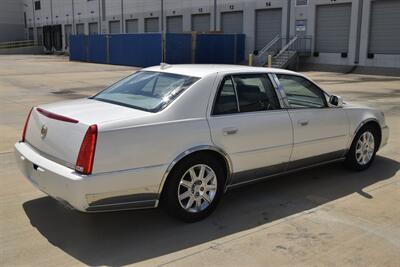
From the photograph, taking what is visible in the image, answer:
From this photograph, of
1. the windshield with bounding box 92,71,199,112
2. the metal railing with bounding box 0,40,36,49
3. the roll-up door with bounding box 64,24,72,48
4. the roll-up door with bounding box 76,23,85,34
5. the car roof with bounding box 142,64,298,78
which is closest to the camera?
the windshield with bounding box 92,71,199,112

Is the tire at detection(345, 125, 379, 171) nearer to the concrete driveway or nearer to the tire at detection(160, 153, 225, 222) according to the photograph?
the concrete driveway

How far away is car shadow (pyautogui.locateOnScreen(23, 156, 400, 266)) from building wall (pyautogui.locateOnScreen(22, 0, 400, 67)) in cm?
2576

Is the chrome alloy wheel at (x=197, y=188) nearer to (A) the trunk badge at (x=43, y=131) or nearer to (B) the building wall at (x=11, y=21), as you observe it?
(A) the trunk badge at (x=43, y=131)

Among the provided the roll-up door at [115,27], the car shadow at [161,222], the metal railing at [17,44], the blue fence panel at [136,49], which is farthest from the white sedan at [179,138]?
the metal railing at [17,44]

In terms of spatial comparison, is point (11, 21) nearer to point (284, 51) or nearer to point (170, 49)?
point (170, 49)

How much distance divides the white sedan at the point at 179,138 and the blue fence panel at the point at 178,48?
2829 centimetres

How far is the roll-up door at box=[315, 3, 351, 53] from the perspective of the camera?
31266 mm

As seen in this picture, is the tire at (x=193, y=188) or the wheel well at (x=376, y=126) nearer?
the tire at (x=193, y=188)

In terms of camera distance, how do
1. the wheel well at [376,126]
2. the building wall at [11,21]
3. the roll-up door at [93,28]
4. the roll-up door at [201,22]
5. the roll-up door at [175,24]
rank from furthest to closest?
the building wall at [11,21], the roll-up door at [93,28], the roll-up door at [175,24], the roll-up door at [201,22], the wheel well at [376,126]

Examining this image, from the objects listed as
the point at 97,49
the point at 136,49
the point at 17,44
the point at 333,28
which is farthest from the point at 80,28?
the point at 333,28

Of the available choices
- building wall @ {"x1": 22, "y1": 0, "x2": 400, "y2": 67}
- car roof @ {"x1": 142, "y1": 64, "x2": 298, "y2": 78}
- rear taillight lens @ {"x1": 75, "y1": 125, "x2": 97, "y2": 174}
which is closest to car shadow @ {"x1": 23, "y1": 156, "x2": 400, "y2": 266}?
rear taillight lens @ {"x1": 75, "y1": 125, "x2": 97, "y2": 174}

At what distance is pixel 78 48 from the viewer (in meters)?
45.6

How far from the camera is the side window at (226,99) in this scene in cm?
474

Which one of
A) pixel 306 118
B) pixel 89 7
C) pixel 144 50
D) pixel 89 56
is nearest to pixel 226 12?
pixel 144 50
